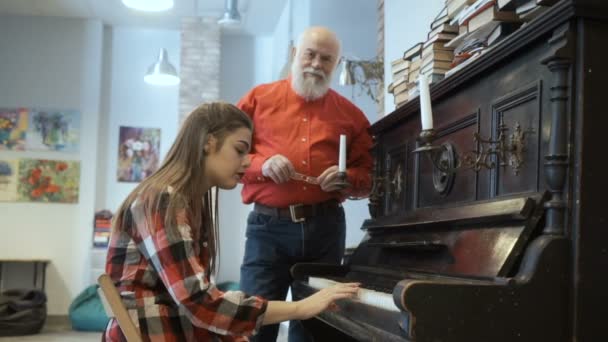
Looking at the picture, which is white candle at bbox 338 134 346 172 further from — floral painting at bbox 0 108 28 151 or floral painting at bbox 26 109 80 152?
floral painting at bbox 0 108 28 151

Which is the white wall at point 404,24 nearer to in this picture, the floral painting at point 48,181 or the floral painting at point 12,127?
the floral painting at point 48,181

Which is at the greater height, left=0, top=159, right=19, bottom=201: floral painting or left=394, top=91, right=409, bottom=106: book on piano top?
left=394, top=91, right=409, bottom=106: book on piano top

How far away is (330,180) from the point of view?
98.8 inches

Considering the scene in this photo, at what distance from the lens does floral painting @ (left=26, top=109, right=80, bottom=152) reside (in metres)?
7.71

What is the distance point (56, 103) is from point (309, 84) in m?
5.73

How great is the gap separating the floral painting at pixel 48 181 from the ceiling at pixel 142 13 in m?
1.62

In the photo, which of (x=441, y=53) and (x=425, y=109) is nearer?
(x=425, y=109)

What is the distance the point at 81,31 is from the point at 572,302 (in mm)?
7316

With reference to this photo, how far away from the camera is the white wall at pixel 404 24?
330 centimetres

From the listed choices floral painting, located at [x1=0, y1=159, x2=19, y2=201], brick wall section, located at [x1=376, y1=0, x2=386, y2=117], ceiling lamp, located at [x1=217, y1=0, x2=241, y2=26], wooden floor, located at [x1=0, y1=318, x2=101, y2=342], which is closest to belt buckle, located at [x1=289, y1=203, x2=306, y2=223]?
brick wall section, located at [x1=376, y1=0, x2=386, y2=117]

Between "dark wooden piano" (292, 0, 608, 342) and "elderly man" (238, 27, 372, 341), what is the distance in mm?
731

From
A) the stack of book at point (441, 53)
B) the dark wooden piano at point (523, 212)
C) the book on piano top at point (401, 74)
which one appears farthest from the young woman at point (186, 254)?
the book on piano top at point (401, 74)

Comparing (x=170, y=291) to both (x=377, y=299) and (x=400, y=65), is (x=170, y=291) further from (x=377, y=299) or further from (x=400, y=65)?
(x=400, y=65)

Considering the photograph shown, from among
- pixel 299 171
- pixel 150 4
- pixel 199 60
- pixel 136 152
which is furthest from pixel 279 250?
pixel 136 152
